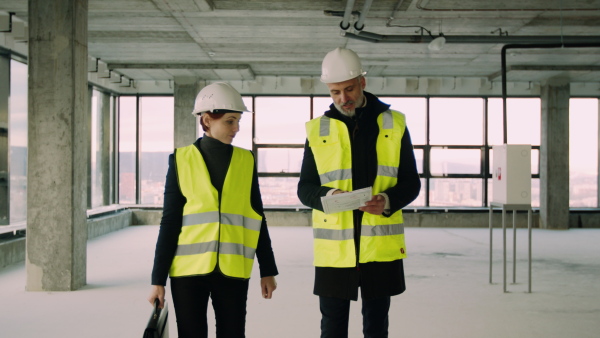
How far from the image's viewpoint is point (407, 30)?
811 cm

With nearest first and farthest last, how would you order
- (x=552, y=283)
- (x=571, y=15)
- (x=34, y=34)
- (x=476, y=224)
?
1. (x=34, y=34)
2. (x=552, y=283)
3. (x=571, y=15)
4. (x=476, y=224)

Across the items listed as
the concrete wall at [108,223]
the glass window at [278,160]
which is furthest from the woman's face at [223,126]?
the glass window at [278,160]

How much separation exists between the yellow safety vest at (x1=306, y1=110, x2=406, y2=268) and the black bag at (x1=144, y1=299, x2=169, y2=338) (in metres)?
0.65

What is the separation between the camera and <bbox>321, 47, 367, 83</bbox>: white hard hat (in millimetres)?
2303

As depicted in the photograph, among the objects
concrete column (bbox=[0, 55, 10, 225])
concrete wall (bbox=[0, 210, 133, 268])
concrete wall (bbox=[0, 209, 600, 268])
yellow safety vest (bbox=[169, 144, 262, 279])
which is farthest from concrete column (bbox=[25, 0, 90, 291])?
concrete wall (bbox=[0, 209, 600, 268])

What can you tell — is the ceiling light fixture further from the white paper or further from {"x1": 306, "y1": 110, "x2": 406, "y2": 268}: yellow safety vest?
the white paper

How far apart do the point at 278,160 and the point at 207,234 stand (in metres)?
10.6

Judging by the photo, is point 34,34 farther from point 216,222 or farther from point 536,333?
point 536,333

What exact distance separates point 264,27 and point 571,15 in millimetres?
4139

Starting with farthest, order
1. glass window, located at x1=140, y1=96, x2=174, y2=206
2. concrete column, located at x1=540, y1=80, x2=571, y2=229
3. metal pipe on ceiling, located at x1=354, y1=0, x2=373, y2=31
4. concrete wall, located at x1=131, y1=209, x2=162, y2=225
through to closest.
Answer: glass window, located at x1=140, y1=96, x2=174, y2=206 < concrete wall, located at x1=131, y1=209, x2=162, y2=225 < concrete column, located at x1=540, y1=80, x2=571, y2=229 < metal pipe on ceiling, located at x1=354, y1=0, x2=373, y2=31

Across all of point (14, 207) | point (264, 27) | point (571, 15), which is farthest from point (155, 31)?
point (571, 15)

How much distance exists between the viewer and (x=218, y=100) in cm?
230

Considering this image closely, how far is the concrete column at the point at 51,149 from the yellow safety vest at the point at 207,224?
3.86m

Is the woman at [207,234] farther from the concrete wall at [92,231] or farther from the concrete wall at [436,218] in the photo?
the concrete wall at [436,218]
